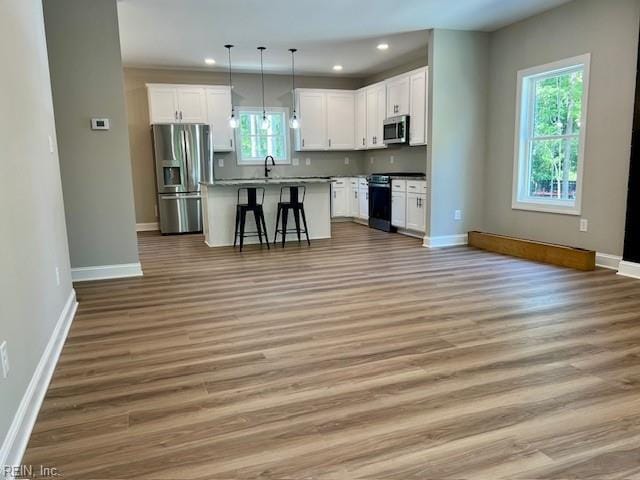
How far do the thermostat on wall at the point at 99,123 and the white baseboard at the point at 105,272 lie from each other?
1336mm

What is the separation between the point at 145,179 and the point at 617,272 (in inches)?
273

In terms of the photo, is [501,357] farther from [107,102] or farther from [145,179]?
[145,179]

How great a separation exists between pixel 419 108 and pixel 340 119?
2321mm

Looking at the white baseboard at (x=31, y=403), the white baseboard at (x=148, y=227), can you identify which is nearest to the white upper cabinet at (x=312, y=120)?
the white baseboard at (x=148, y=227)

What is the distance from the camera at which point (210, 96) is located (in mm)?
7660

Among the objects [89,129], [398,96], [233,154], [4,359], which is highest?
[398,96]

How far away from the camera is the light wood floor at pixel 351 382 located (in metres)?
1.65

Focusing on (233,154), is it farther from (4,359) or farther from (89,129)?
(4,359)

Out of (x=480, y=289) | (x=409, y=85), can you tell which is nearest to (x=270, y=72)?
(x=409, y=85)

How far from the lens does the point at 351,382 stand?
2234 millimetres

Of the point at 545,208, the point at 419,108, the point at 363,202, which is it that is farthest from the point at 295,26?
the point at 545,208

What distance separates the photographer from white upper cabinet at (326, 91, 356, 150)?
8.41 meters

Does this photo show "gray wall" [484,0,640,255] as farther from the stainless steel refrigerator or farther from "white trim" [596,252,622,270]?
the stainless steel refrigerator

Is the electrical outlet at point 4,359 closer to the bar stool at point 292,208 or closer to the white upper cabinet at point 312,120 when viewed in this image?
the bar stool at point 292,208
